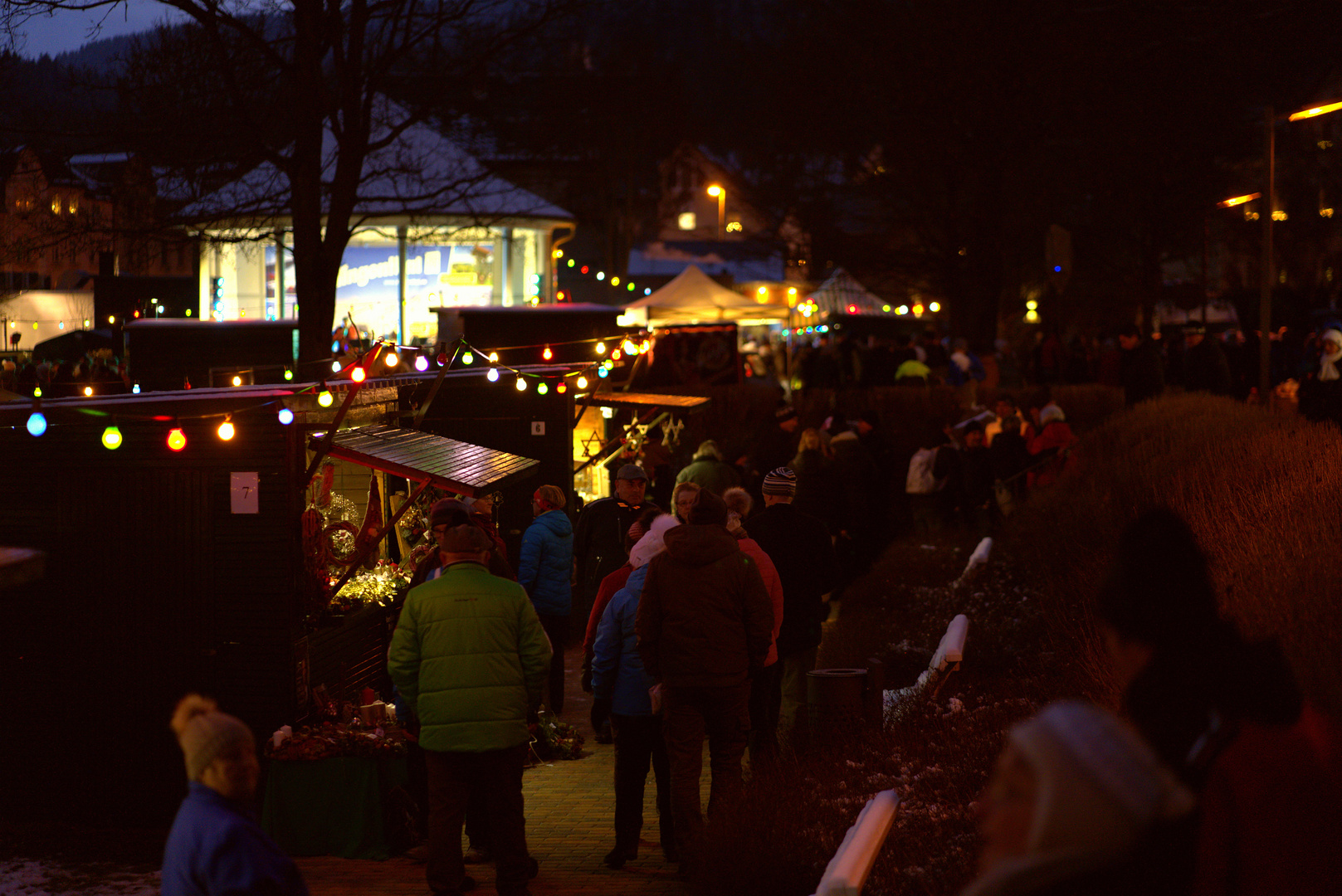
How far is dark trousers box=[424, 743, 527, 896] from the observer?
646 centimetres

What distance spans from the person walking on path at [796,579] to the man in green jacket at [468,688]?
8.25 feet

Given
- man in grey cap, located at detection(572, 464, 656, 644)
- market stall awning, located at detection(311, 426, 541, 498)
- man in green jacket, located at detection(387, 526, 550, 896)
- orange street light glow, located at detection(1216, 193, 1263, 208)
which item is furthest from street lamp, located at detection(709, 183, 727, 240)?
man in green jacket, located at detection(387, 526, 550, 896)

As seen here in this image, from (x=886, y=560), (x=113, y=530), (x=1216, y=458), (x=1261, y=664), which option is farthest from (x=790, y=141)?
(x=1261, y=664)

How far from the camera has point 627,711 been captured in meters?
7.40

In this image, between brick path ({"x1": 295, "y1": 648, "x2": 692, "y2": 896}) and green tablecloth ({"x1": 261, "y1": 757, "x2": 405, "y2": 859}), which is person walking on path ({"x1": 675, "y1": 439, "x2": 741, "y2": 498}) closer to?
brick path ({"x1": 295, "y1": 648, "x2": 692, "y2": 896})

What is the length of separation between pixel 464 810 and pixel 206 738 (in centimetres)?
308

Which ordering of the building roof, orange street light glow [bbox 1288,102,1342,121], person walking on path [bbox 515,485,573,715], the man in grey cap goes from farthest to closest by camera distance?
1. the building roof
2. orange street light glow [bbox 1288,102,1342,121]
3. person walking on path [bbox 515,485,573,715]
4. the man in grey cap

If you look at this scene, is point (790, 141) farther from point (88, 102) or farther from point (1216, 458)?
point (1216, 458)

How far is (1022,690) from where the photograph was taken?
7832 mm

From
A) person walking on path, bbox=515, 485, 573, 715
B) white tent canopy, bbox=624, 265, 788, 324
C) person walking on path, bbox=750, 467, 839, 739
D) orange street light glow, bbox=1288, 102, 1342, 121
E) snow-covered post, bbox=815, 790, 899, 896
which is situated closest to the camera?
snow-covered post, bbox=815, 790, 899, 896

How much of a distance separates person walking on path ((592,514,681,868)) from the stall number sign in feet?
8.30

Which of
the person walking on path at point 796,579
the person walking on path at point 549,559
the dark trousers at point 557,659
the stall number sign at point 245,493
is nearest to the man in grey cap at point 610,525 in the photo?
the person walking on path at point 549,559

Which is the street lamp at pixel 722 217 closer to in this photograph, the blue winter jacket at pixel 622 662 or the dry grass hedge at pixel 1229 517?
the dry grass hedge at pixel 1229 517

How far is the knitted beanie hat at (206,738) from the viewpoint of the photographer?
368 centimetres
